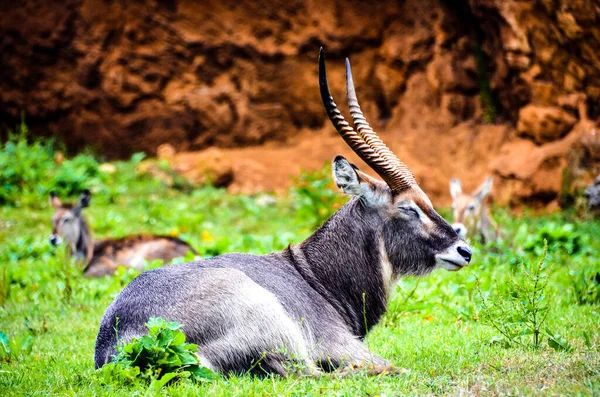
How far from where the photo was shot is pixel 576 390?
356 cm

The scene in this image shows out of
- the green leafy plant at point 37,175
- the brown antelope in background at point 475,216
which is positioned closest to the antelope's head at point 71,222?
the green leafy plant at point 37,175

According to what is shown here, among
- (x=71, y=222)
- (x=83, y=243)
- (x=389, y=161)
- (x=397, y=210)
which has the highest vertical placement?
(x=389, y=161)

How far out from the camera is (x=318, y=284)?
5.05 metres

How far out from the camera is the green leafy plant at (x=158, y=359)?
13.3ft

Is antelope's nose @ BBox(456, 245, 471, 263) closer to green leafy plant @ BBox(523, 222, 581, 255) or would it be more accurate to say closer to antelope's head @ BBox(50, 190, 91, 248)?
green leafy plant @ BBox(523, 222, 581, 255)

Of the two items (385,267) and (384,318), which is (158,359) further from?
(384,318)

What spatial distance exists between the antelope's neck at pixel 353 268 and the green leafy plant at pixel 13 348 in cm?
214

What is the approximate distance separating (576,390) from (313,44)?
12791 millimetres

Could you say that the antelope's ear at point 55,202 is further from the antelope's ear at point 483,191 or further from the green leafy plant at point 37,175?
the antelope's ear at point 483,191

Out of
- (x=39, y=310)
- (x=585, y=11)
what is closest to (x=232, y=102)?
(x=585, y=11)

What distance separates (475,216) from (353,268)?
5663 millimetres

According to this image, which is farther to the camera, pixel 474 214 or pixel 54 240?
pixel 474 214

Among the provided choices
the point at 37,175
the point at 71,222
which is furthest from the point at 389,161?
the point at 37,175

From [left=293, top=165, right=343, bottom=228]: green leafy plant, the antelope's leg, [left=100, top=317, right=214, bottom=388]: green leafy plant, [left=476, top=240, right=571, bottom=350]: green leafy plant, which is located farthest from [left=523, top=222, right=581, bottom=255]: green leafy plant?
[left=100, top=317, right=214, bottom=388]: green leafy plant
